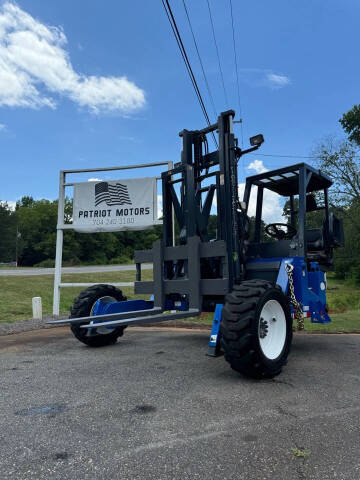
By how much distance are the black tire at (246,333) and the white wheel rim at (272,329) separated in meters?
0.16

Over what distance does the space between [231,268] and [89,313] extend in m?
2.43

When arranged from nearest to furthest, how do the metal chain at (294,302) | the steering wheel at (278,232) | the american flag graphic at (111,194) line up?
the metal chain at (294,302)
the steering wheel at (278,232)
the american flag graphic at (111,194)

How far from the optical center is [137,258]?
632cm

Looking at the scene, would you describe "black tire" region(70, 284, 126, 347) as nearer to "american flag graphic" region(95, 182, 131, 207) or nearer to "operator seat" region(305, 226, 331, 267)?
"operator seat" region(305, 226, 331, 267)

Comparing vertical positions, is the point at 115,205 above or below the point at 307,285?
above

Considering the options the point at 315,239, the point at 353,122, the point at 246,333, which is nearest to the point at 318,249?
the point at 315,239

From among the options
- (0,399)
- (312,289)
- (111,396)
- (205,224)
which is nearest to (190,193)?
(205,224)

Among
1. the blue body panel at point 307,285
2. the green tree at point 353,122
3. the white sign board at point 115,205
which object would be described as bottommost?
the blue body panel at point 307,285

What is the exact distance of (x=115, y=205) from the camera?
32.0ft

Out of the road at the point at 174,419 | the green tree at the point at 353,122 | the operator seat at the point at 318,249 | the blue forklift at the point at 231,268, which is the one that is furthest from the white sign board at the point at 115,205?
the green tree at the point at 353,122

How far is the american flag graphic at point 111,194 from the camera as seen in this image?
970 centimetres

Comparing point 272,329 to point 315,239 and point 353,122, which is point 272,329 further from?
point 353,122

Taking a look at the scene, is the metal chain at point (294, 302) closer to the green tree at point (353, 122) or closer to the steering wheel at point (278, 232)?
the steering wheel at point (278, 232)

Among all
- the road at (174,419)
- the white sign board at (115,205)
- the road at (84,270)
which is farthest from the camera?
the road at (84,270)
